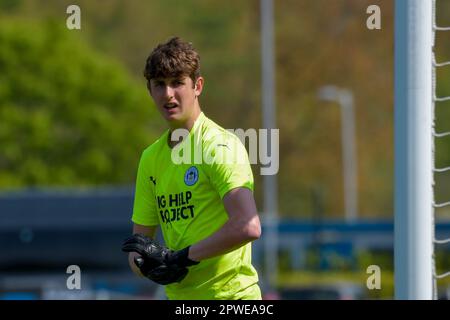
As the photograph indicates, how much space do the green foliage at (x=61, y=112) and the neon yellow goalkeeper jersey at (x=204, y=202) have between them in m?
38.7

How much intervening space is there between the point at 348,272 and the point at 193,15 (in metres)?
22.8

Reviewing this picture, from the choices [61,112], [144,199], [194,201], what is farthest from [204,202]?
[61,112]

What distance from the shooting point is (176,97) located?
5602mm

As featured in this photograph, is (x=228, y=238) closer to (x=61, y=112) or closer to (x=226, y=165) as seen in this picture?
(x=226, y=165)

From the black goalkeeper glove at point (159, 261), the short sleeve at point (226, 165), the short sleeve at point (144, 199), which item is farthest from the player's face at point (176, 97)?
the black goalkeeper glove at point (159, 261)

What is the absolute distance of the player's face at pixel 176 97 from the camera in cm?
559

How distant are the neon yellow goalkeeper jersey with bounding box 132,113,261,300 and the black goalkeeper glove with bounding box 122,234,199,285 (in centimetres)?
13

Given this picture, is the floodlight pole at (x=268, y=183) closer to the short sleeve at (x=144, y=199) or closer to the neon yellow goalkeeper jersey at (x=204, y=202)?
the short sleeve at (x=144, y=199)

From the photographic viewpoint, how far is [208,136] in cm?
569

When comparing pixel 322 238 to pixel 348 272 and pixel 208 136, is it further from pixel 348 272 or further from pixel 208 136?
pixel 208 136

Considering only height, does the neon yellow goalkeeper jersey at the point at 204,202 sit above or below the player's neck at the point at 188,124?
below

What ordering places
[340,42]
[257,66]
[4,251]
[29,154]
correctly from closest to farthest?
1. [4,251]
2. [29,154]
3. [257,66]
4. [340,42]

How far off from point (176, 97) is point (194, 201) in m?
0.49

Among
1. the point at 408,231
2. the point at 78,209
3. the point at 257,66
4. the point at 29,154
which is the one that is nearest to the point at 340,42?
the point at 257,66
